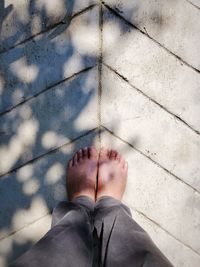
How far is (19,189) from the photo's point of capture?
3.05 m

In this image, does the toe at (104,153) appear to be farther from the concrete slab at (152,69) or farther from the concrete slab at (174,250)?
the concrete slab at (174,250)

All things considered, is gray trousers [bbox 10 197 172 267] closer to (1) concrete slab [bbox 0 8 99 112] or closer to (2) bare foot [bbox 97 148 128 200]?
(2) bare foot [bbox 97 148 128 200]

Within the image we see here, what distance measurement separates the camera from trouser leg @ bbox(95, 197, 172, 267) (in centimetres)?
228

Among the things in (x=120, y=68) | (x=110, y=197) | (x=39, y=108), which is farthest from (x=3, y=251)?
(x=120, y=68)

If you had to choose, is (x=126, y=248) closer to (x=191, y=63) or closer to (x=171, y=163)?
(x=171, y=163)

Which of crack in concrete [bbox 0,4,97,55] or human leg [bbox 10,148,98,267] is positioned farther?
crack in concrete [bbox 0,4,97,55]

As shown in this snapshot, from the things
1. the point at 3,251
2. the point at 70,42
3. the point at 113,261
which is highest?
the point at 70,42

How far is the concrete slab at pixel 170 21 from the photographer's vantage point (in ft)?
9.89

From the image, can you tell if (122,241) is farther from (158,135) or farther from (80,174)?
(158,135)

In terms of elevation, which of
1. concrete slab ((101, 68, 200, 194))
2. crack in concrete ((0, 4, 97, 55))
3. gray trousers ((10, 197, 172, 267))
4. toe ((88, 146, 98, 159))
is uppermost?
crack in concrete ((0, 4, 97, 55))

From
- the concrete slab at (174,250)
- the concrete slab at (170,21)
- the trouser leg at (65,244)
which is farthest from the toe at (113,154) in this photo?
the concrete slab at (170,21)

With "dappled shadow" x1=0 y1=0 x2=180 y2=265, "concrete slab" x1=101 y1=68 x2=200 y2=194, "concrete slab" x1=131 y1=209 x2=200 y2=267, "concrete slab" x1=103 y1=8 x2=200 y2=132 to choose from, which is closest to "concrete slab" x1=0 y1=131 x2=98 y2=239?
"dappled shadow" x1=0 y1=0 x2=180 y2=265

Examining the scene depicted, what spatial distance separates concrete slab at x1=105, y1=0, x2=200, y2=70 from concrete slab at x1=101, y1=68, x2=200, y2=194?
1.40ft

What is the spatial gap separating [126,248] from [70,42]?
152 cm
